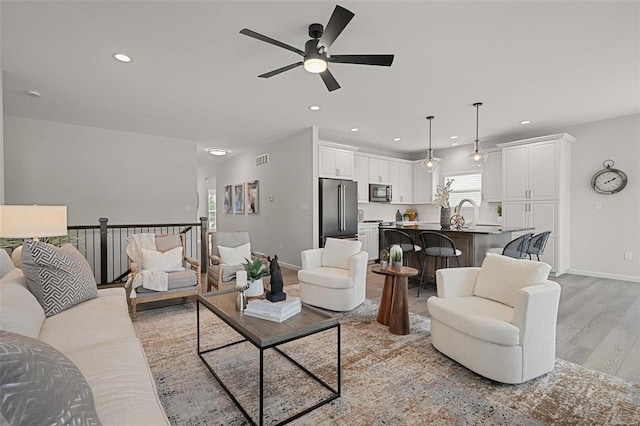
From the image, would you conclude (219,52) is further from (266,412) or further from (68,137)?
(68,137)

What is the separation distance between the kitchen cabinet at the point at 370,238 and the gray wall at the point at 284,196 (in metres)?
1.54

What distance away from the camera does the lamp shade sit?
8.41 ft

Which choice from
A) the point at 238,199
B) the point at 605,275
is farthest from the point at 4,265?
the point at 605,275

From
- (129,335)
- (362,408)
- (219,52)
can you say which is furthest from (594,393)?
(219,52)

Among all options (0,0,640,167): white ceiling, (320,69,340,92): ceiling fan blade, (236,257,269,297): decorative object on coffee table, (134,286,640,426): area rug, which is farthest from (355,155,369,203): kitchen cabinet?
(236,257,269,297): decorative object on coffee table

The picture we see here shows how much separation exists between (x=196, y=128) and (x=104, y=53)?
2.78 metres

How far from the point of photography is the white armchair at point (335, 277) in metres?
3.50

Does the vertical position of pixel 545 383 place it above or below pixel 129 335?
below

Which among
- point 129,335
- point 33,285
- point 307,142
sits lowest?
point 129,335

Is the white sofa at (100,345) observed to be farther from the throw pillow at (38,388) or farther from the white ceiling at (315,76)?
the white ceiling at (315,76)

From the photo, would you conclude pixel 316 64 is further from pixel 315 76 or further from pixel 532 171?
pixel 532 171

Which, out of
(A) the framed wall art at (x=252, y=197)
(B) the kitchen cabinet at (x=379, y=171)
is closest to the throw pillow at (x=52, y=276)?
(A) the framed wall art at (x=252, y=197)

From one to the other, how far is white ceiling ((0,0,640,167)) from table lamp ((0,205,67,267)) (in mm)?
1484

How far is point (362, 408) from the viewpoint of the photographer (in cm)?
186
